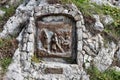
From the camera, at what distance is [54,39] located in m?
9.84

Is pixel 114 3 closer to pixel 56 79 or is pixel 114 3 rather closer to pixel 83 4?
pixel 83 4

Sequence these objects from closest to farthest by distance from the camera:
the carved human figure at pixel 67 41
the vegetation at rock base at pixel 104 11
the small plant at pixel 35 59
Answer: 1. the small plant at pixel 35 59
2. the carved human figure at pixel 67 41
3. the vegetation at rock base at pixel 104 11

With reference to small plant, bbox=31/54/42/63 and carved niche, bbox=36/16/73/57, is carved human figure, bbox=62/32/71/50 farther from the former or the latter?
small plant, bbox=31/54/42/63

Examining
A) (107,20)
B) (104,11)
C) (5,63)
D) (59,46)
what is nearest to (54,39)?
(59,46)

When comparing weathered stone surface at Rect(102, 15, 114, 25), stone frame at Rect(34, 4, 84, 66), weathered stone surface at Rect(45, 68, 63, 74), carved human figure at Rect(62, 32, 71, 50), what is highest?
stone frame at Rect(34, 4, 84, 66)

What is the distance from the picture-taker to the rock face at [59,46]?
9594 millimetres

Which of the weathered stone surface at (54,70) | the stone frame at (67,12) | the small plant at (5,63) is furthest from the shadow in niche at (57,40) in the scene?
the small plant at (5,63)

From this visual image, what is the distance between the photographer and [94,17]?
10.3 meters

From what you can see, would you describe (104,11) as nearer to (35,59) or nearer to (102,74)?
(102,74)

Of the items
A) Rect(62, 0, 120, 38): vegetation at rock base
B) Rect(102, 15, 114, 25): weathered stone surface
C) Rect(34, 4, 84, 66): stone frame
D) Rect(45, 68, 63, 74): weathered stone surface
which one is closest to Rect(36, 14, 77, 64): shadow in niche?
Rect(34, 4, 84, 66): stone frame

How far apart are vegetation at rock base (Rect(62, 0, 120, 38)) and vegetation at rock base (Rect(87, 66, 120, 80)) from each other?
1.30 m

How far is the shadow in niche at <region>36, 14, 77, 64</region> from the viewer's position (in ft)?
32.3

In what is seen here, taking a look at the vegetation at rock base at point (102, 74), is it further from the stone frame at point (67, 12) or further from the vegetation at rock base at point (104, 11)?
the vegetation at rock base at point (104, 11)

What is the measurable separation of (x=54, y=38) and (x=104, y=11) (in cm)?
213
